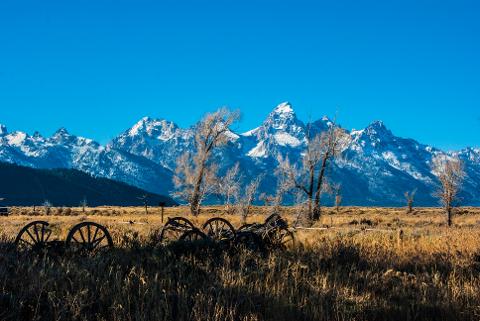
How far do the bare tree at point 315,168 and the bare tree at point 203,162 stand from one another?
20.6ft

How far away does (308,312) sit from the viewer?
641 centimetres

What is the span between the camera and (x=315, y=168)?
132 ft

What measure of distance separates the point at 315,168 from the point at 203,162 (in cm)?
967

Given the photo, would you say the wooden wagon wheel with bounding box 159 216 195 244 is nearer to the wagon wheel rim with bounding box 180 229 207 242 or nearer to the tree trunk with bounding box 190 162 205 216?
the wagon wheel rim with bounding box 180 229 207 242

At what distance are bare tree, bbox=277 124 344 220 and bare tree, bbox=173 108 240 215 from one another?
629 centimetres

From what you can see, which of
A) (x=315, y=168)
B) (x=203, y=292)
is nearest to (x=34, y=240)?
(x=203, y=292)

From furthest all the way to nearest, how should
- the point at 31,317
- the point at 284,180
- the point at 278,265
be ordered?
the point at 284,180
the point at 278,265
the point at 31,317

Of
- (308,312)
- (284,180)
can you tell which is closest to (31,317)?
(308,312)

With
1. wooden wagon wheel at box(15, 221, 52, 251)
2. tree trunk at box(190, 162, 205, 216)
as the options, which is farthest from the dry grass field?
tree trunk at box(190, 162, 205, 216)

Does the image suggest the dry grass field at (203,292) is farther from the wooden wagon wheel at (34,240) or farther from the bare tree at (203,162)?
the bare tree at (203,162)

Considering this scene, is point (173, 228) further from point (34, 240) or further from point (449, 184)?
point (449, 184)

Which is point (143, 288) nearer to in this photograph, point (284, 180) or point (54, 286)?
point (54, 286)

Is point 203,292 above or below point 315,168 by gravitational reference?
below

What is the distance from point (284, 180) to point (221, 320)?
3305 cm
